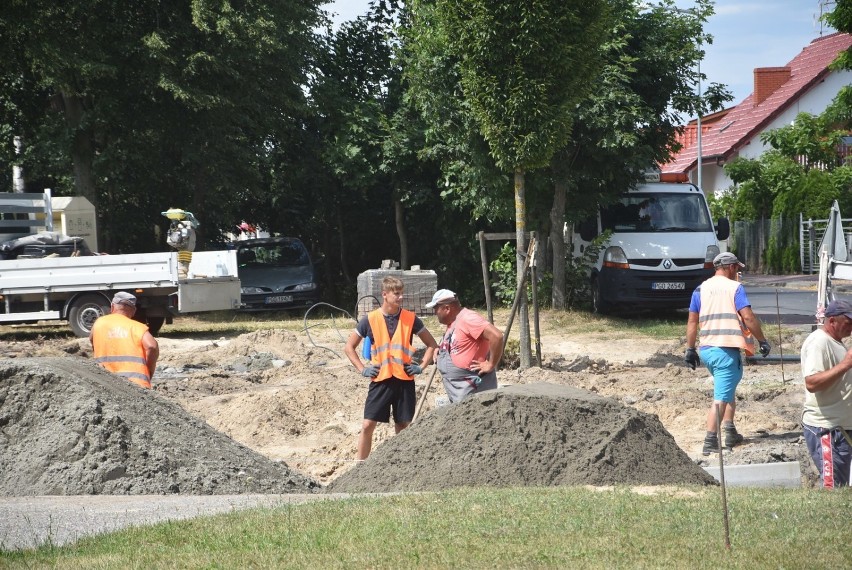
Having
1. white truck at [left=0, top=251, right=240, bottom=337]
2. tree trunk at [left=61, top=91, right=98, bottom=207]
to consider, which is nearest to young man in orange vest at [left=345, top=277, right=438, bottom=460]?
white truck at [left=0, top=251, right=240, bottom=337]

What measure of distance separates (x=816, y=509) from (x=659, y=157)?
1588cm

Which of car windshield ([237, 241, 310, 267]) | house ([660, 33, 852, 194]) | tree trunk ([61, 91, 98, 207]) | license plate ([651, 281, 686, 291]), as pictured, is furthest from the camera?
house ([660, 33, 852, 194])

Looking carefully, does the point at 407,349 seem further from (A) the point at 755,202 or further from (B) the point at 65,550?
(A) the point at 755,202

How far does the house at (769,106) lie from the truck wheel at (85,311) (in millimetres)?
27354

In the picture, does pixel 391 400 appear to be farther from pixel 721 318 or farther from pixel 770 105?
pixel 770 105

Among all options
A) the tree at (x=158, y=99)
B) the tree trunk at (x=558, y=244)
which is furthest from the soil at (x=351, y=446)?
the tree at (x=158, y=99)

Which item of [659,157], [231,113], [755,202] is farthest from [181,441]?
[755,202]

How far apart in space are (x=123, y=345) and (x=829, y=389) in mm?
5701

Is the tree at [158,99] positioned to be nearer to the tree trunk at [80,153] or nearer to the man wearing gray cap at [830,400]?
the tree trunk at [80,153]

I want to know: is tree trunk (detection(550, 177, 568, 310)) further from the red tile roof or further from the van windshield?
the red tile roof

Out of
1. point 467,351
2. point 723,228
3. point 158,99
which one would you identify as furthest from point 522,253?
point 158,99

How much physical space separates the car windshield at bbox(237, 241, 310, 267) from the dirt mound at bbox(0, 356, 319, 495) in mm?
15912

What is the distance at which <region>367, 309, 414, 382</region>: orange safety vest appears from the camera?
8.79 meters

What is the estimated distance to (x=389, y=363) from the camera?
880cm
